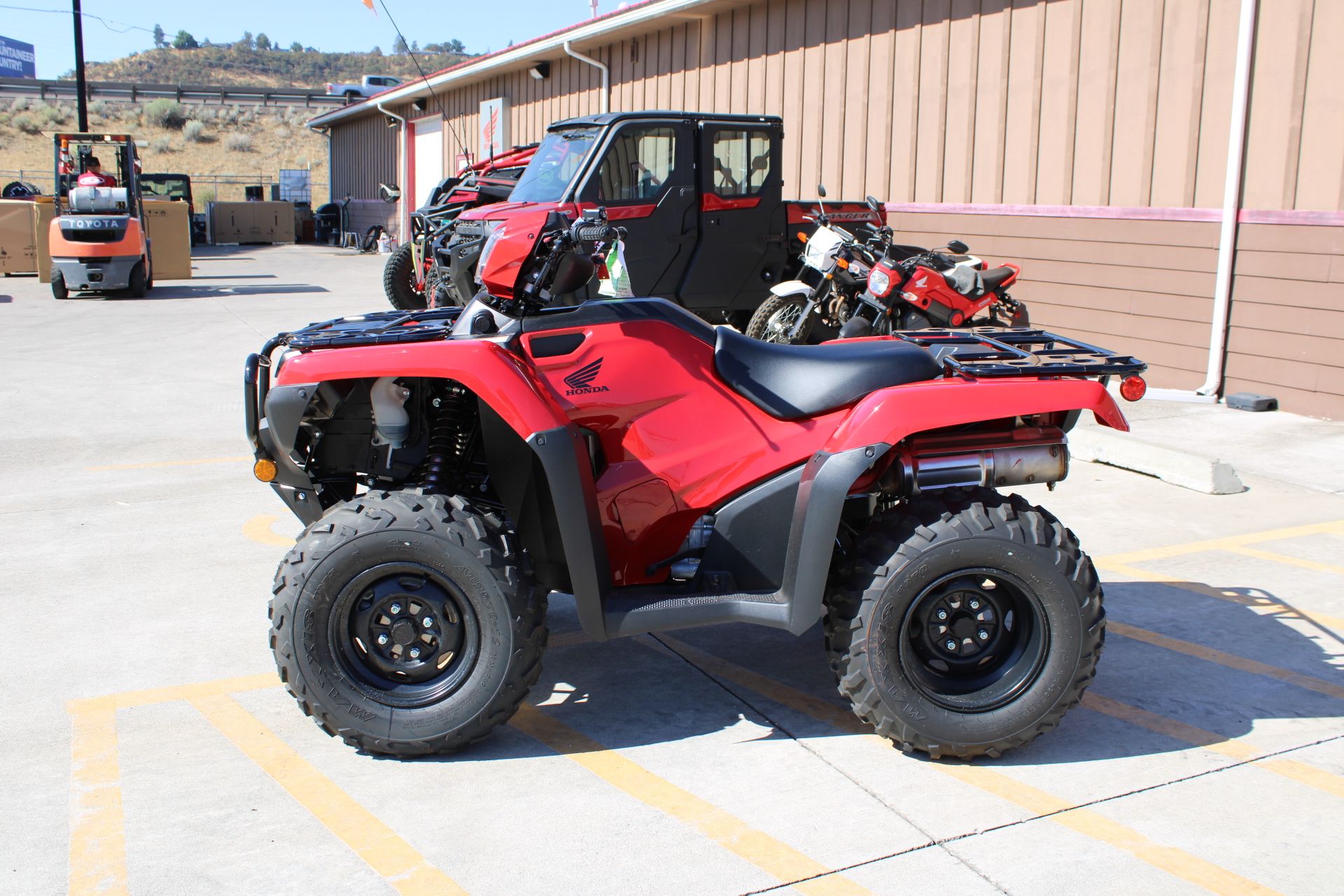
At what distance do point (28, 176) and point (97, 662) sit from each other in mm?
55693

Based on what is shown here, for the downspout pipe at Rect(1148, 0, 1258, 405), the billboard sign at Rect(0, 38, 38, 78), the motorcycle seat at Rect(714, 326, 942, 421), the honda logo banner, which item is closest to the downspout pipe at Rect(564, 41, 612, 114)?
the honda logo banner

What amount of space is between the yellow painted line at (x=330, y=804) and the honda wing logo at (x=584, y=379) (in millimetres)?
1419

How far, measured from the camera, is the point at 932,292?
10383 millimetres

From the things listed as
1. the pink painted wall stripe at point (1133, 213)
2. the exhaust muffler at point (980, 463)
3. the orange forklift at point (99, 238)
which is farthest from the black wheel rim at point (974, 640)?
the orange forklift at point (99, 238)

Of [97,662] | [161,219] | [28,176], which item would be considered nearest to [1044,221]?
[97,662]

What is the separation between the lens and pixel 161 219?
23250 millimetres

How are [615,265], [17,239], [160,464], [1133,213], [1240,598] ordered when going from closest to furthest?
[615,265], [1240,598], [160,464], [1133,213], [17,239]

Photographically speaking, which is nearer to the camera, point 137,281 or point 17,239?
point 137,281

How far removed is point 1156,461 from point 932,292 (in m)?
3.11

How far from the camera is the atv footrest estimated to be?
3.90 meters

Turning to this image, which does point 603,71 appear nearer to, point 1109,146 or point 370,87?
point 1109,146

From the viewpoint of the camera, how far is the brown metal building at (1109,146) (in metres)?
9.42

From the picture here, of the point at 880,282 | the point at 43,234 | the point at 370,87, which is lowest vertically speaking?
the point at 880,282

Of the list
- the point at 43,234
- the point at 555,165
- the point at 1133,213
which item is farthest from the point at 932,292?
the point at 43,234
